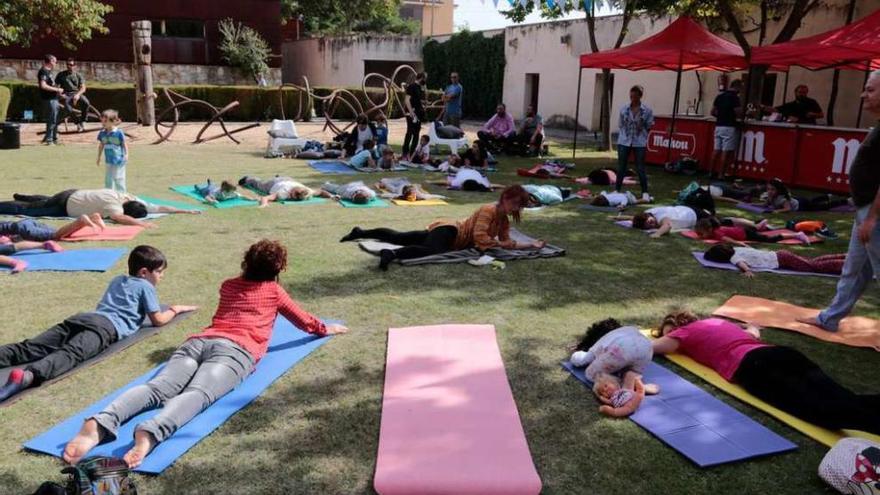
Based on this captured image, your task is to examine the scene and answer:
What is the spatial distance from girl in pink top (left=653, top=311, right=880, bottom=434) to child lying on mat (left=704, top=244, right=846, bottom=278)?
2.38 m

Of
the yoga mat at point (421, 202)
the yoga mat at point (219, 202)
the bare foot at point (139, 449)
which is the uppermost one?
the yoga mat at point (421, 202)

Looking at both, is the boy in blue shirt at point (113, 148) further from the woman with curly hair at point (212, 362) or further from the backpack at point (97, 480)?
the backpack at point (97, 480)

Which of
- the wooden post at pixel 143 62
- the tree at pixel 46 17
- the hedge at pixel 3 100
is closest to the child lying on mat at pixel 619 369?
the tree at pixel 46 17

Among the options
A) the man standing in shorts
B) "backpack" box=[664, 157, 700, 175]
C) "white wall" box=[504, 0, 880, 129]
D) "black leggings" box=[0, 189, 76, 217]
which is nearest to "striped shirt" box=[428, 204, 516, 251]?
"black leggings" box=[0, 189, 76, 217]

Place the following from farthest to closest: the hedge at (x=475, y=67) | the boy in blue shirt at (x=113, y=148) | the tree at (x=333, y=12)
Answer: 1. the tree at (x=333, y=12)
2. the hedge at (x=475, y=67)
3. the boy in blue shirt at (x=113, y=148)

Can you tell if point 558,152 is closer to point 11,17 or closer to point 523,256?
point 523,256

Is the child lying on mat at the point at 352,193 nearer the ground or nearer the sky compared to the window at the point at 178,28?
nearer the ground

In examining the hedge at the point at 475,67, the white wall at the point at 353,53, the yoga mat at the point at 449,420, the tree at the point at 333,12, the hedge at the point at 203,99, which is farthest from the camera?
the tree at the point at 333,12

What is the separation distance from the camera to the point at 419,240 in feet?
23.5

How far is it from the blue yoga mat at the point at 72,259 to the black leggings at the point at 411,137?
863 centimetres

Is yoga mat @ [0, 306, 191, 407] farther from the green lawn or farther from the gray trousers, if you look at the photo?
the gray trousers

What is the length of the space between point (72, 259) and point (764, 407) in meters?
5.87

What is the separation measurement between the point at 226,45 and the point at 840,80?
21722 mm

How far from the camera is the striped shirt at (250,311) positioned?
164 inches
